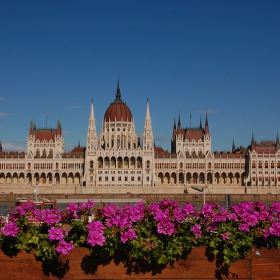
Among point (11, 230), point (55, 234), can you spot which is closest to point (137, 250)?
point (55, 234)

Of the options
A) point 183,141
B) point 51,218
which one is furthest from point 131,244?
point 183,141

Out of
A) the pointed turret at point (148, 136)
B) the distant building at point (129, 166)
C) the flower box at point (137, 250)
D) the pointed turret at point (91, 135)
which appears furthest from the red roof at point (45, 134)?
the flower box at point (137, 250)

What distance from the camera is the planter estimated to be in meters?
7.05

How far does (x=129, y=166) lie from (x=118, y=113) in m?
15.7

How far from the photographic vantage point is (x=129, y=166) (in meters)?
96.8

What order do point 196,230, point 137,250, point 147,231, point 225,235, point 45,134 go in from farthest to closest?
point 45,134, point 147,231, point 196,230, point 225,235, point 137,250

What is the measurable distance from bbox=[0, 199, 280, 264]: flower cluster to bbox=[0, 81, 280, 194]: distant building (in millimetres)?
83417

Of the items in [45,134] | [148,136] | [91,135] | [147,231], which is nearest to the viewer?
[147,231]

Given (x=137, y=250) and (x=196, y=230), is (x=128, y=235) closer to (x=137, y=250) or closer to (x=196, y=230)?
(x=137, y=250)

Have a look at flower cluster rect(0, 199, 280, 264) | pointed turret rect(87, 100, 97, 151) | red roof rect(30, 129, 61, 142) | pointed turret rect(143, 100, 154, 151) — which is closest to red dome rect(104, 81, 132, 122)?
pointed turret rect(87, 100, 97, 151)

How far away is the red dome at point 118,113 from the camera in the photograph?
10600 cm

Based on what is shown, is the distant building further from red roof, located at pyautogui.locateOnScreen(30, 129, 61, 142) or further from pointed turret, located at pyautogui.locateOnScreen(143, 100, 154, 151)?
red roof, located at pyautogui.locateOnScreen(30, 129, 61, 142)

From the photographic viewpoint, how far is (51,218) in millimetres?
7406

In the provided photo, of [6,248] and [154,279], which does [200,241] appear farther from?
[6,248]
